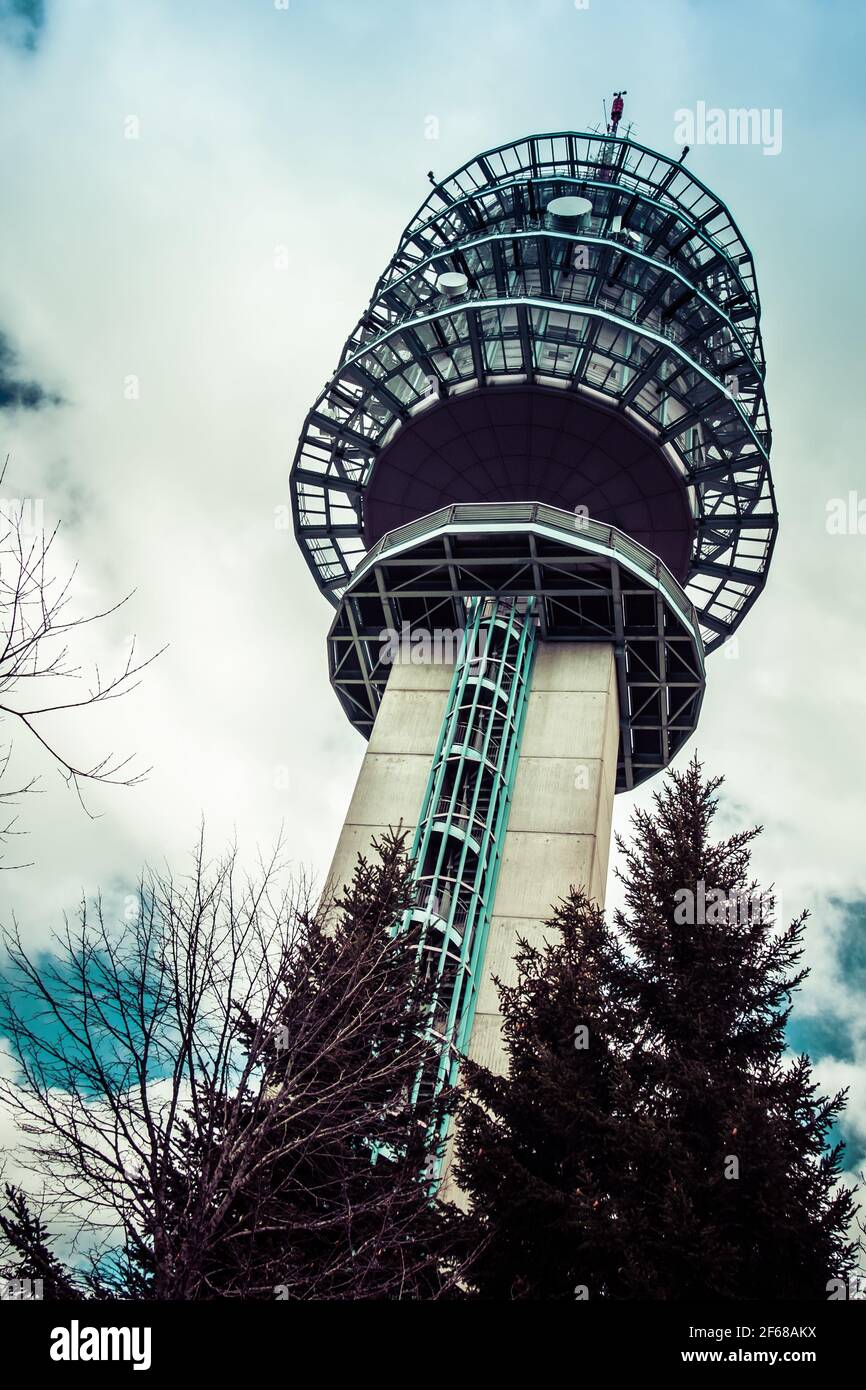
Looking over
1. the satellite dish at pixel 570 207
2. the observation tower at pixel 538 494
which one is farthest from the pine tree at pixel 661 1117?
the satellite dish at pixel 570 207

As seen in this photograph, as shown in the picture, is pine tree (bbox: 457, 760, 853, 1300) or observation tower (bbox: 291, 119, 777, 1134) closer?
pine tree (bbox: 457, 760, 853, 1300)

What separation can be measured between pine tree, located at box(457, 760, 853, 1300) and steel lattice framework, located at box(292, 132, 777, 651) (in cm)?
1860

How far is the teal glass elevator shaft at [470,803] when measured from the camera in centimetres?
2266

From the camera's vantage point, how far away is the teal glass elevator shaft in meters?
22.7

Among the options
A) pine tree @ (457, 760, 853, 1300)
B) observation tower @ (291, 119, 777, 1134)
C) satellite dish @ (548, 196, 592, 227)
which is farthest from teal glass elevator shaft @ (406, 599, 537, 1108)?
satellite dish @ (548, 196, 592, 227)

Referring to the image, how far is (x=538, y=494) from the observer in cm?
3125

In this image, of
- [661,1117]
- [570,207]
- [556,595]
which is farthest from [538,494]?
[661,1117]

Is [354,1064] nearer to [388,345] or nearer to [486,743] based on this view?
[486,743]

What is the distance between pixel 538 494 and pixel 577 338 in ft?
15.2

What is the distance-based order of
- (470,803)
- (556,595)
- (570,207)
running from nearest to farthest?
(470,803) → (556,595) → (570,207)

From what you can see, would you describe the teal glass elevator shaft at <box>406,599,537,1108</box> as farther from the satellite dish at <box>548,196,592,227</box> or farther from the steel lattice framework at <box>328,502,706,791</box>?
the satellite dish at <box>548,196,592,227</box>

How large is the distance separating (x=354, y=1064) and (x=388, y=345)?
24.4 meters

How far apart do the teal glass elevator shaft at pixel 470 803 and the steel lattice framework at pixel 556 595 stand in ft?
3.47

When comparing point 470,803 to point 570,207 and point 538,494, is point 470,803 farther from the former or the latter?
point 570,207
